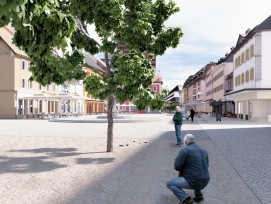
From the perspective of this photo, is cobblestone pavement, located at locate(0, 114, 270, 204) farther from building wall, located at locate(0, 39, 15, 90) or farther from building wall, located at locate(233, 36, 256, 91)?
building wall, located at locate(0, 39, 15, 90)

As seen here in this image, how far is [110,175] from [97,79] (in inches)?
151

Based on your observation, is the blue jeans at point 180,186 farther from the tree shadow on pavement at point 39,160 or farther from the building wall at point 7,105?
the building wall at point 7,105

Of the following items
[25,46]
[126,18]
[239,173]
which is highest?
[126,18]

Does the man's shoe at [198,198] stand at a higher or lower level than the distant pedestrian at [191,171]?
lower

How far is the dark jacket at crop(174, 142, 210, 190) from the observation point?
5.63m

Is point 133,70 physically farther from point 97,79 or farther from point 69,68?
point 69,68

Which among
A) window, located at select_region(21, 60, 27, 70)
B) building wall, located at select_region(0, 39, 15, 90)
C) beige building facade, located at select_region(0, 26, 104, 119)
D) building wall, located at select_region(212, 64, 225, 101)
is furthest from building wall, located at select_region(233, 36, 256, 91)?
building wall, located at select_region(0, 39, 15, 90)

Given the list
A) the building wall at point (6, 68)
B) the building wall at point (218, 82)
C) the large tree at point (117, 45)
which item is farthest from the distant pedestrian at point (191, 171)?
the building wall at point (218, 82)

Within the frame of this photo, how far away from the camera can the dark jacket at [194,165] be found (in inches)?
222

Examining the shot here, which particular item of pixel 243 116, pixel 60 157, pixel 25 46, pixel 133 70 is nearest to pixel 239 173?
pixel 133 70

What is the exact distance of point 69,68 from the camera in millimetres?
11266

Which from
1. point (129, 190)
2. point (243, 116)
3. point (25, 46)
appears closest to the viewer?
point (25, 46)

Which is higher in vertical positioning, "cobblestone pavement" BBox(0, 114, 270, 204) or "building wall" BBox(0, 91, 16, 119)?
"building wall" BBox(0, 91, 16, 119)

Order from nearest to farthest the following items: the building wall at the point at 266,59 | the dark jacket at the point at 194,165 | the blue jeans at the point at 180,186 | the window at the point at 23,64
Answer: the dark jacket at the point at 194,165 < the blue jeans at the point at 180,186 < the building wall at the point at 266,59 < the window at the point at 23,64
